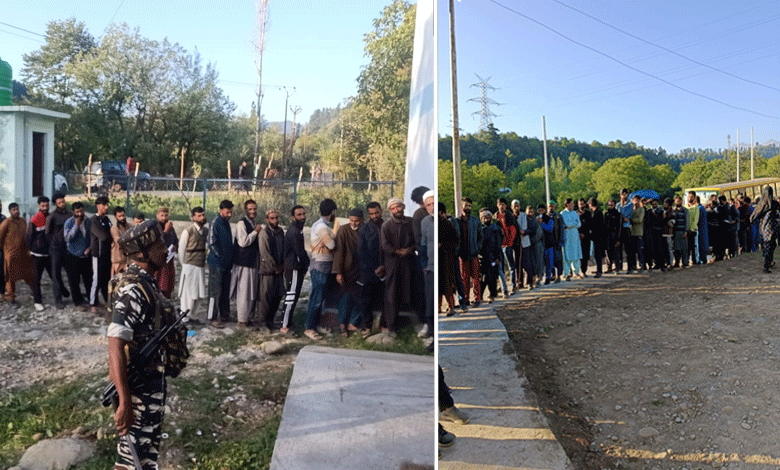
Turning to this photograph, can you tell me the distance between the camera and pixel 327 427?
220cm

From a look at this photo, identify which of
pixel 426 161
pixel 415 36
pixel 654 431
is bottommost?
pixel 654 431

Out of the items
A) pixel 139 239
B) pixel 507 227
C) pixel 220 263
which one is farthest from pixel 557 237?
pixel 139 239

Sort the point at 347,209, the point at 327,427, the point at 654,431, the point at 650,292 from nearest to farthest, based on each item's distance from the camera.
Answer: the point at 327,427 < the point at 347,209 < the point at 654,431 < the point at 650,292

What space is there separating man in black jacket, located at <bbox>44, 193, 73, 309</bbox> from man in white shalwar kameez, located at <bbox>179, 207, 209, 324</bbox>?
0.45m

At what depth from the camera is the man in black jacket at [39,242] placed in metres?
2.22

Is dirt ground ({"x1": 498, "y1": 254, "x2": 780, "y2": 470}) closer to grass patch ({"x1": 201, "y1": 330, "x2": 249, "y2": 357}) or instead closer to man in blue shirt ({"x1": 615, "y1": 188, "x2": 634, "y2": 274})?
man in blue shirt ({"x1": 615, "y1": 188, "x2": 634, "y2": 274})

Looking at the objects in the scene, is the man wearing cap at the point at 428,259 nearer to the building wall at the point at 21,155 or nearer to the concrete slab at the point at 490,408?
the concrete slab at the point at 490,408

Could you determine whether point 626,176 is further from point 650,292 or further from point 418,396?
point 418,396

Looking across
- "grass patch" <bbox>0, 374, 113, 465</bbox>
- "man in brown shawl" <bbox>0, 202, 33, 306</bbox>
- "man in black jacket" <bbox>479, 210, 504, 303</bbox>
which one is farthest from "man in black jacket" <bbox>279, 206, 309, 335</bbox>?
"man in black jacket" <bbox>479, 210, 504, 303</bbox>

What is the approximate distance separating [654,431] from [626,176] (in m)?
9.98

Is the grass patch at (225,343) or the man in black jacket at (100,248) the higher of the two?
the man in black jacket at (100,248)

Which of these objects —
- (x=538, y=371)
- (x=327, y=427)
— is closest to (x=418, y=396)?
(x=327, y=427)

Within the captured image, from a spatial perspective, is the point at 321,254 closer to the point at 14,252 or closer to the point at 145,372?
the point at 145,372

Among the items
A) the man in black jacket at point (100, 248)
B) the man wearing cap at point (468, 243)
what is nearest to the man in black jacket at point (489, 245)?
the man wearing cap at point (468, 243)
